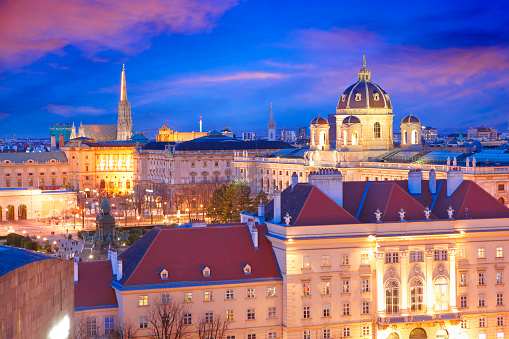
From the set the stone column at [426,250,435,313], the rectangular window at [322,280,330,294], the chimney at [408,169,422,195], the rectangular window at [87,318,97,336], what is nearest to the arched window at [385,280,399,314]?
the stone column at [426,250,435,313]

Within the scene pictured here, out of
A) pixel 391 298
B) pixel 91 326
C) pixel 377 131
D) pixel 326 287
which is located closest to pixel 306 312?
pixel 326 287

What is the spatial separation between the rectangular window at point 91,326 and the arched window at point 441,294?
87.2 ft

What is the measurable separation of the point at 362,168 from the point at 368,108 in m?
10.7

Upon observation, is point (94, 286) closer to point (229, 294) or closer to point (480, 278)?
point (229, 294)

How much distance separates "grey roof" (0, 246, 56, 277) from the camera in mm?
38406

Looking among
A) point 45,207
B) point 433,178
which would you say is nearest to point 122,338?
point 433,178

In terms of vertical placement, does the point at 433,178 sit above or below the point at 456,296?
above

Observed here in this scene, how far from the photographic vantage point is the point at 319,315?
73750 millimetres

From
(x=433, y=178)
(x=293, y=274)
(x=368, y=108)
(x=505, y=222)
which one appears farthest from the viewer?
(x=368, y=108)

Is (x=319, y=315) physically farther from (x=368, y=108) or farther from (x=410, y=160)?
→ (x=368, y=108)

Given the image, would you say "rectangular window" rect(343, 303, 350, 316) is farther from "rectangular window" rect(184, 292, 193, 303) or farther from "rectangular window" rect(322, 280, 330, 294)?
"rectangular window" rect(184, 292, 193, 303)

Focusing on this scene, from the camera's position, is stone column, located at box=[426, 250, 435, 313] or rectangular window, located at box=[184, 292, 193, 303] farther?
stone column, located at box=[426, 250, 435, 313]

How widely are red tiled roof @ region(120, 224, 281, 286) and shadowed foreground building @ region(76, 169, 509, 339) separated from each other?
0.09 metres

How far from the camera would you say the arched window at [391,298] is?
75375mm
